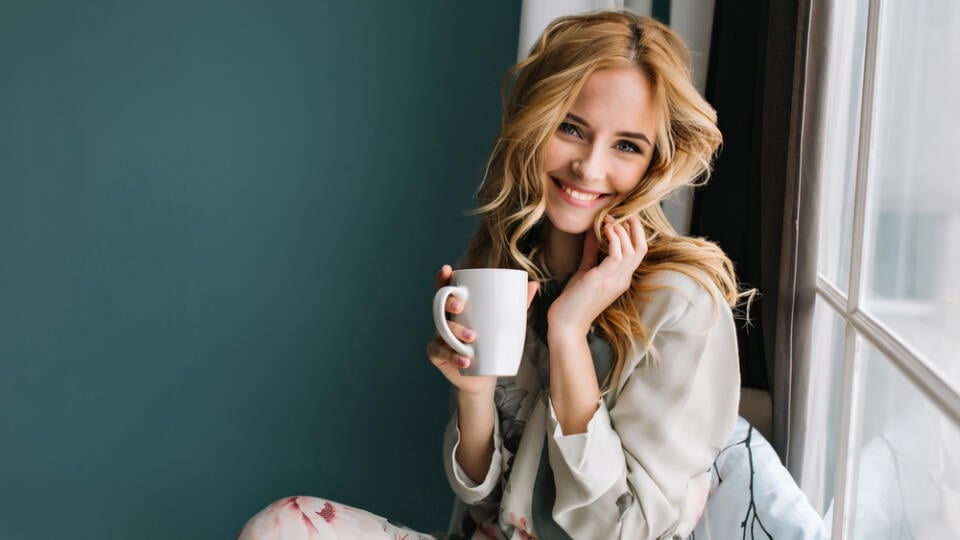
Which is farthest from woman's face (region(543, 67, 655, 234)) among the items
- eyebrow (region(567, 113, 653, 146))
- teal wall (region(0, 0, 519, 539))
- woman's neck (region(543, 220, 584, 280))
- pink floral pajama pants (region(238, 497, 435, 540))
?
teal wall (region(0, 0, 519, 539))

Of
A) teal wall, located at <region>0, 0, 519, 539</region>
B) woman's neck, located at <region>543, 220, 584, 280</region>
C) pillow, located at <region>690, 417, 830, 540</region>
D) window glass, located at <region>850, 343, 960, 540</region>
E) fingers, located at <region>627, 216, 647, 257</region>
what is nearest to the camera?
window glass, located at <region>850, 343, 960, 540</region>

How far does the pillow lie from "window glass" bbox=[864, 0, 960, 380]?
25 centimetres

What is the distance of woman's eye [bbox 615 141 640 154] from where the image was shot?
1.14m

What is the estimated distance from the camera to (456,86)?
6.07 feet

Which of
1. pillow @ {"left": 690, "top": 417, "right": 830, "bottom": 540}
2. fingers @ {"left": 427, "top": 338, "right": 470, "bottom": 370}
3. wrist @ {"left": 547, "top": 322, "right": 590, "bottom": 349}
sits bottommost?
pillow @ {"left": 690, "top": 417, "right": 830, "bottom": 540}

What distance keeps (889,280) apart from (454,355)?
48 centimetres

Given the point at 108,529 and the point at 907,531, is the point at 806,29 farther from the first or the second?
the point at 108,529

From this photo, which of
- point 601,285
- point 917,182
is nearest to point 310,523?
point 601,285

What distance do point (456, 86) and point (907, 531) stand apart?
4.21ft

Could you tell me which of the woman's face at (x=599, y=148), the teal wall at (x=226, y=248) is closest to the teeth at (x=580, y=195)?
the woman's face at (x=599, y=148)

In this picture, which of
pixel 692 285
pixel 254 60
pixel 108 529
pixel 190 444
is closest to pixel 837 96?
pixel 692 285

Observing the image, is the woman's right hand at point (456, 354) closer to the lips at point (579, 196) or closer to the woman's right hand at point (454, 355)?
the woman's right hand at point (454, 355)

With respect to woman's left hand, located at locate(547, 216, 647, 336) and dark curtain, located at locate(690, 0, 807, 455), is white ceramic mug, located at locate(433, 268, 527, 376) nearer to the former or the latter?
woman's left hand, located at locate(547, 216, 647, 336)

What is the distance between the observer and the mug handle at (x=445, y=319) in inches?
35.1
